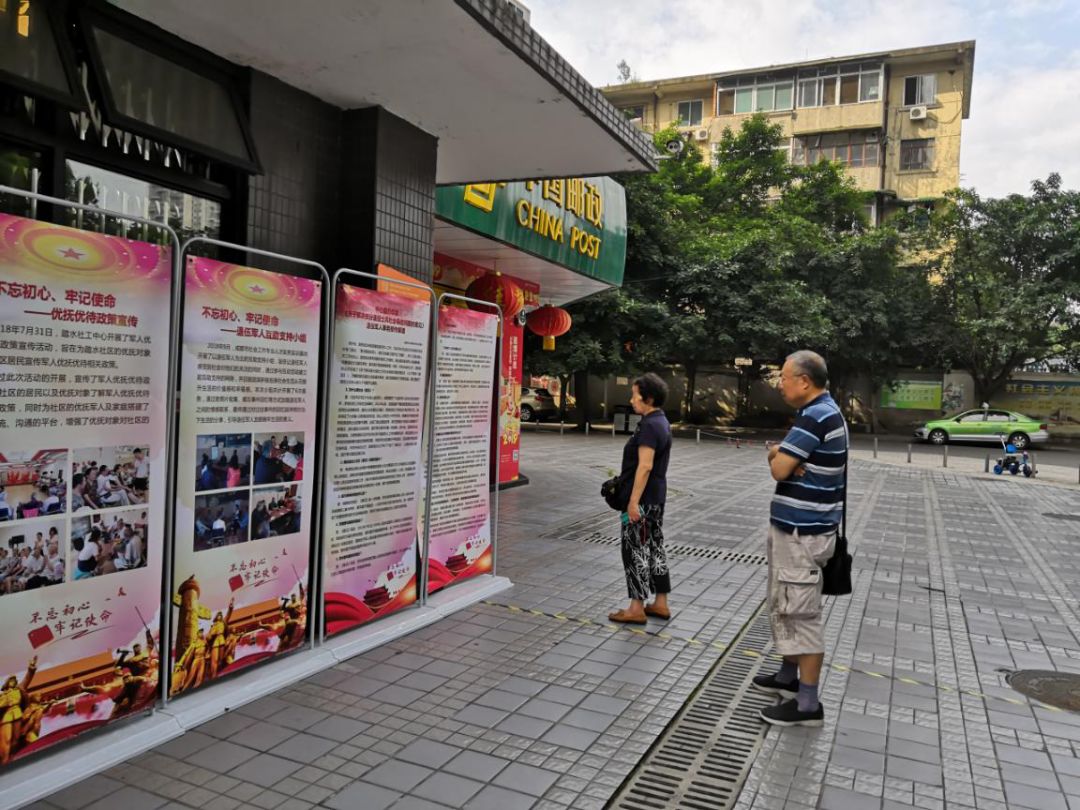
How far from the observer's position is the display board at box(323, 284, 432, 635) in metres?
4.36

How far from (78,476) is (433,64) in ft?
11.0

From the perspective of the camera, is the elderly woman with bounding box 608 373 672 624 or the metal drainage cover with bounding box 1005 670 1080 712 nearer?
the metal drainage cover with bounding box 1005 670 1080 712

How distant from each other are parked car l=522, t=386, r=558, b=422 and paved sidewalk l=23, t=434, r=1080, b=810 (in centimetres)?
2138

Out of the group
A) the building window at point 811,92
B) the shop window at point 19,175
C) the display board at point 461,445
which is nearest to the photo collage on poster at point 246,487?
the display board at point 461,445

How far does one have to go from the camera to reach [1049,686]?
14.6 ft

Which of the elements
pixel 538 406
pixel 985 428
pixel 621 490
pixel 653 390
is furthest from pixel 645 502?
pixel 985 428

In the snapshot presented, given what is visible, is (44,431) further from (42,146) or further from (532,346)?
(532,346)

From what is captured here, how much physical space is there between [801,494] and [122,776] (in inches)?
128

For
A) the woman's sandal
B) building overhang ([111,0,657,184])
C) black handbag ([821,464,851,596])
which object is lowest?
the woman's sandal

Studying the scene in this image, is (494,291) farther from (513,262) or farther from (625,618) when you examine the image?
(625,618)

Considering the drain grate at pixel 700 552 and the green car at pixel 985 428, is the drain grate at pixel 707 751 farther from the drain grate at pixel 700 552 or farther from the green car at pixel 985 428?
the green car at pixel 985 428

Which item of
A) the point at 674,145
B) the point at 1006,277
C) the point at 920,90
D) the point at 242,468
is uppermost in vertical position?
the point at 920,90

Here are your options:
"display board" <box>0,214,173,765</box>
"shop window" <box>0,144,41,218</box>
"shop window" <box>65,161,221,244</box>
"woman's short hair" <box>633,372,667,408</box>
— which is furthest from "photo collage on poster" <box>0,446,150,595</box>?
"woman's short hair" <box>633,372,667,408</box>

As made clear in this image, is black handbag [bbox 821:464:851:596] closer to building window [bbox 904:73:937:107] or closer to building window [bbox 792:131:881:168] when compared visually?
building window [bbox 792:131:881:168]
